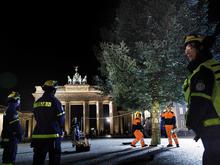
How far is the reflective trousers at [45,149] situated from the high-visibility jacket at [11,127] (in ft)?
6.80

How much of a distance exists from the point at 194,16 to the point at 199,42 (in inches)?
436

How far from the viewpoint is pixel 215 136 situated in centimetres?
239

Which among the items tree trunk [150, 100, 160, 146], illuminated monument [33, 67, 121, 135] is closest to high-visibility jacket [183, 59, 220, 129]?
tree trunk [150, 100, 160, 146]

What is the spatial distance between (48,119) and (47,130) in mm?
221

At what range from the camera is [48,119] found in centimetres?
490

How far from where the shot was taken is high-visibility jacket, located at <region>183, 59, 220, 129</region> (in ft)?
7.97

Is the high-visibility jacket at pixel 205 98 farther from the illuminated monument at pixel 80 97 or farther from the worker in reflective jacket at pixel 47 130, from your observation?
the illuminated monument at pixel 80 97

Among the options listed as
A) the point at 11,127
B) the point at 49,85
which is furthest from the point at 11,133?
the point at 49,85

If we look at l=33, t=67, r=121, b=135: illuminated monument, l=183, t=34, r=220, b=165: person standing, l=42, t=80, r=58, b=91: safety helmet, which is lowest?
l=183, t=34, r=220, b=165: person standing

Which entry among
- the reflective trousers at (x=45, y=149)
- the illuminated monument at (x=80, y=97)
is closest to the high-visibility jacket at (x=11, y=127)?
the reflective trousers at (x=45, y=149)

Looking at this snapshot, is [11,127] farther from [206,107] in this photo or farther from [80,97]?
[80,97]

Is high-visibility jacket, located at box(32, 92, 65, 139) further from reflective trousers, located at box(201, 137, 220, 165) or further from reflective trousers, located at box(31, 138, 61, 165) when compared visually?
reflective trousers, located at box(201, 137, 220, 165)

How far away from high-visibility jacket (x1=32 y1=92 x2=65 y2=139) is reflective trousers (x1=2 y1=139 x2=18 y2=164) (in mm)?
1951

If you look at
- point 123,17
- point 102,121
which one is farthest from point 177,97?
point 102,121
